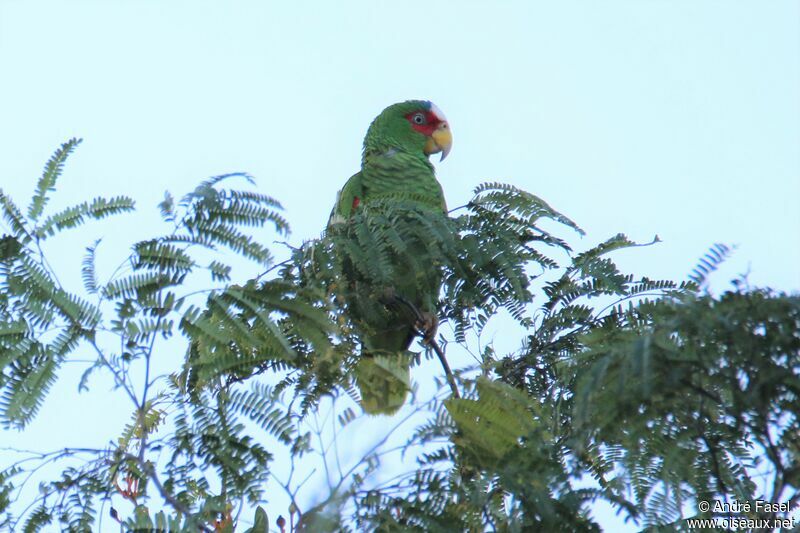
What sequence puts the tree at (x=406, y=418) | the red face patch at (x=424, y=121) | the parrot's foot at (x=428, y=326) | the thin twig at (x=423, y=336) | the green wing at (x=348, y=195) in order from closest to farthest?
the tree at (x=406, y=418), the thin twig at (x=423, y=336), the parrot's foot at (x=428, y=326), the green wing at (x=348, y=195), the red face patch at (x=424, y=121)

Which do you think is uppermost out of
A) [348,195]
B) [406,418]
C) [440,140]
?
[440,140]


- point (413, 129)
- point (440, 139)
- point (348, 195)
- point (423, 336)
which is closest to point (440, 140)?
point (440, 139)

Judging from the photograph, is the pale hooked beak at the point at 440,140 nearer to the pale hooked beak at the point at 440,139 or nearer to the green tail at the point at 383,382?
the pale hooked beak at the point at 440,139

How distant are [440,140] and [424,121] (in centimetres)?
14

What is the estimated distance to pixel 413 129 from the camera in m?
5.64

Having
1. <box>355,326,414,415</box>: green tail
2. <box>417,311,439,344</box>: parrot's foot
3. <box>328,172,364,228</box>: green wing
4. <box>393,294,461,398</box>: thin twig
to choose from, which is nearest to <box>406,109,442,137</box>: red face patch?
<box>328,172,364,228</box>: green wing

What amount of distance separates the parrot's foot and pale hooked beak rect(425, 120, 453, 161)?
193 cm

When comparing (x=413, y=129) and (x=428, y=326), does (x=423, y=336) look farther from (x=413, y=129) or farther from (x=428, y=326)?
(x=413, y=129)

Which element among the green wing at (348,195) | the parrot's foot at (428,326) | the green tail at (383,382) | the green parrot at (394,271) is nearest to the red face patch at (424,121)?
the green parrot at (394,271)

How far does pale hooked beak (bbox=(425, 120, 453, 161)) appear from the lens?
18.7 feet

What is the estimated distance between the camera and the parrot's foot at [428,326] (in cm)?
393

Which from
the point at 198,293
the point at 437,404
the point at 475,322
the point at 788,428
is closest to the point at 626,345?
the point at 788,428

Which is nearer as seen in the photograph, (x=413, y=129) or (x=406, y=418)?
(x=406, y=418)

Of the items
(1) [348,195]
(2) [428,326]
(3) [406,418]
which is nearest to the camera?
(3) [406,418]
